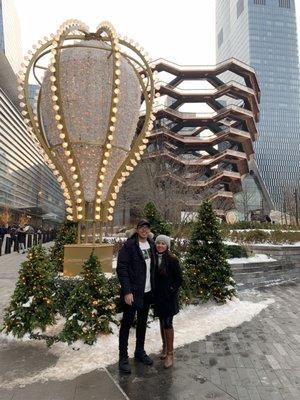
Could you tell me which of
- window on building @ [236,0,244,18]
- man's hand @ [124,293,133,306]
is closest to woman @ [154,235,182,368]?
man's hand @ [124,293,133,306]

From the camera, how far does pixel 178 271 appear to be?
16.3 ft

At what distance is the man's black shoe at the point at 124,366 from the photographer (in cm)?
449

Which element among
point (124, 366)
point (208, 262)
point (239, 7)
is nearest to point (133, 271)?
point (124, 366)

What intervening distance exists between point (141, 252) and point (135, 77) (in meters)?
5.06

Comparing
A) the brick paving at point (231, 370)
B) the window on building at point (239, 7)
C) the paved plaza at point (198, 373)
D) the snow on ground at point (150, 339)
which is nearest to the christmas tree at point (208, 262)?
the snow on ground at point (150, 339)

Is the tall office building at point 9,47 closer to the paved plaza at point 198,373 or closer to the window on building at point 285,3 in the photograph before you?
the paved plaza at point 198,373

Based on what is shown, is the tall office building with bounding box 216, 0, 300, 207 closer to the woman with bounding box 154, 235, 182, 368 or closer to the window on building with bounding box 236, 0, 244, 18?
the window on building with bounding box 236, 0, 244, 18

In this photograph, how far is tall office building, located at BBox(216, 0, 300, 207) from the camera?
141 meters

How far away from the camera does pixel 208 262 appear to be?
808 cm

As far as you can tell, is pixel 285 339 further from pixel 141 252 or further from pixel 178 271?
pixel 141 252

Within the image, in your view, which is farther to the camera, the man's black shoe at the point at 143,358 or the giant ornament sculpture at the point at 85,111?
the giant ornament sculpture at the point at 85,111

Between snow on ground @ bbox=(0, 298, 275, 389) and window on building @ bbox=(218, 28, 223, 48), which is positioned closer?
snow on ground @ bbox=(0, 298, 275, 389)

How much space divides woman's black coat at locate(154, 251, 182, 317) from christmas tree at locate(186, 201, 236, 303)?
313 centimetres

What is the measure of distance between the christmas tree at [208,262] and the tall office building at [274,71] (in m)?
135
